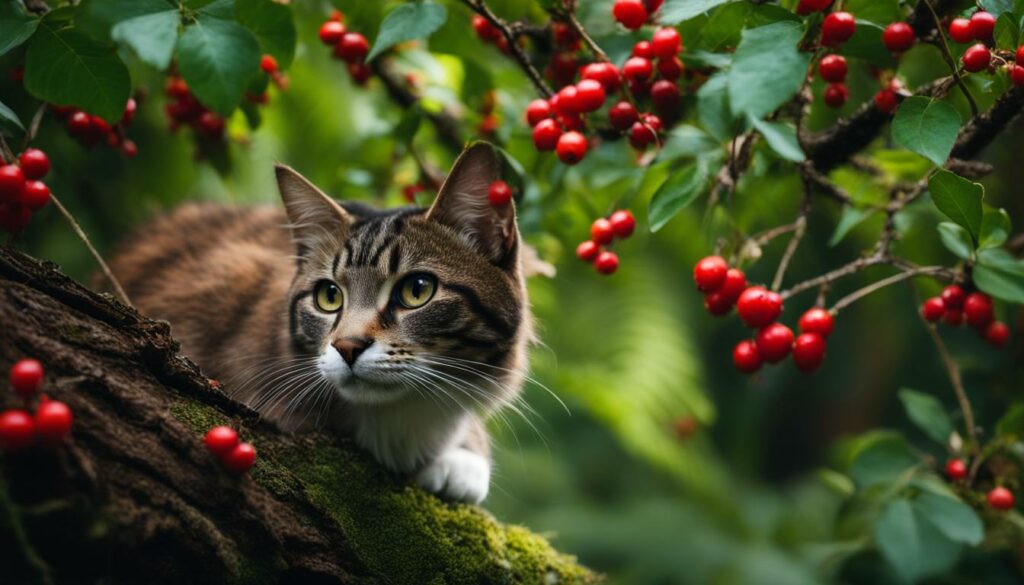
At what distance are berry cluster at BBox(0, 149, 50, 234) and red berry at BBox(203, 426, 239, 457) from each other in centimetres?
56

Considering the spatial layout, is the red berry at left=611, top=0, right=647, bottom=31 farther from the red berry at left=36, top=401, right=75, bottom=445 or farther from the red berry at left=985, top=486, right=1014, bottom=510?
the red berry at left=985, top=486, right=1014, bottom=510

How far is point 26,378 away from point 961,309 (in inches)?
75.9

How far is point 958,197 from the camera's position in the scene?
62.2 inches

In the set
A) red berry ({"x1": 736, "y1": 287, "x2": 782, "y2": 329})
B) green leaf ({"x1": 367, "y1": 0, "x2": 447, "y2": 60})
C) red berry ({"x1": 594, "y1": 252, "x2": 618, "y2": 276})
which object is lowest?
red berry ({"x1": 736, "y1": 287, "x2": 782, "y2": 329})

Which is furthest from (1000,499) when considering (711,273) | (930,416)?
(711,273)

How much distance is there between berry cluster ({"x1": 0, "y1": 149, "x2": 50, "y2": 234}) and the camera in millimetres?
1482

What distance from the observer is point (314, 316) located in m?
2.21

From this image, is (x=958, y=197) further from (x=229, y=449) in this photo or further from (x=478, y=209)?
(x=229, y=449)

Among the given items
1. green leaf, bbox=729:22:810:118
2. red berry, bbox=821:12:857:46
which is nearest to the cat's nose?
green leaf, bbox=729:22:810:118

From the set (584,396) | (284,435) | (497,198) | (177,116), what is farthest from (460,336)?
(584,396)

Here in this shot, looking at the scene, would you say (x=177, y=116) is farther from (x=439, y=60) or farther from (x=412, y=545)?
(x=412, y=545)

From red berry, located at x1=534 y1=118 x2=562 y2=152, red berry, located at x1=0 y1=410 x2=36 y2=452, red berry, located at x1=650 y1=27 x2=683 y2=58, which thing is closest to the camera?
red berry, located at x1=0 y1=410 x2=36 y2=452

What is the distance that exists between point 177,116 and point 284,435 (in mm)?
1071

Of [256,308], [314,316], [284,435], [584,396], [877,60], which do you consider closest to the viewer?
[877,60]
